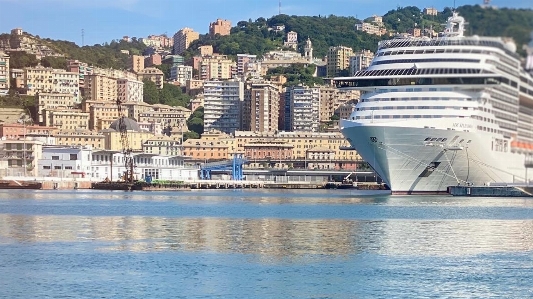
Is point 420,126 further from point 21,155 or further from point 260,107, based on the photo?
point 260,107

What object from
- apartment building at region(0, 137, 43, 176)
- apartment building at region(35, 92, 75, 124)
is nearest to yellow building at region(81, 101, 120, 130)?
apartment building at region(35, 92, 75, 124)

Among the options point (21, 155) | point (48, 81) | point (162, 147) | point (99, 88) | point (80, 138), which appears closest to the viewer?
point (21, 155)

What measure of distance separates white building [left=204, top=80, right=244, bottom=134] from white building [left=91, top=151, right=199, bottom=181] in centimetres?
4069

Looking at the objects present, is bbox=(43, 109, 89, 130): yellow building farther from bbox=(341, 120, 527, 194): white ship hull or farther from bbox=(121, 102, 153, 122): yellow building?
bbox=(341, 120, 527, 194): white ship hull

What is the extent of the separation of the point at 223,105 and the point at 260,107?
37.3 feet

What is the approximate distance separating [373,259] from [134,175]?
11048 cm

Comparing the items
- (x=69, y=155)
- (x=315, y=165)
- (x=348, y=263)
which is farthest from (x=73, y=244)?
(x=315, y=165)

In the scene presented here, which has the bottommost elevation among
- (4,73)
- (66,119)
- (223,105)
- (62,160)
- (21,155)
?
(62,160)

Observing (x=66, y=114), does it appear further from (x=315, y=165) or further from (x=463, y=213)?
(x=463, y=213)

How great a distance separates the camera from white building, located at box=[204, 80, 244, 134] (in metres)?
193

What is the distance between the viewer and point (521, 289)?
2470 cm

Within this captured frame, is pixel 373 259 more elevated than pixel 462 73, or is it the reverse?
pixel 462 73

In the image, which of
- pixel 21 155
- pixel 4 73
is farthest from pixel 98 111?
pixel 21 155

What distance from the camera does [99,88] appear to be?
632ft
